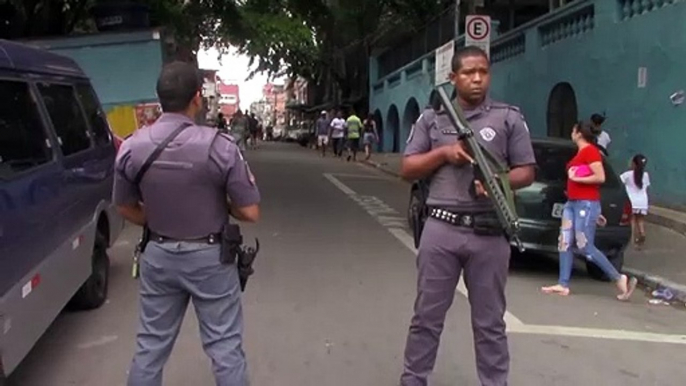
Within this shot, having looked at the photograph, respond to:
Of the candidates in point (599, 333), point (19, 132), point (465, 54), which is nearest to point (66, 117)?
point (19, 132)

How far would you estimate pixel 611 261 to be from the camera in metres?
8.73

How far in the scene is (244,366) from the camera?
12.1ft

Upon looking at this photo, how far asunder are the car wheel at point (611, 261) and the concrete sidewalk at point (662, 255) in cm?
15

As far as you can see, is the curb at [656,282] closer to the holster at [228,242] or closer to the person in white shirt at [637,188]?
the person in white shirt at [637,188]

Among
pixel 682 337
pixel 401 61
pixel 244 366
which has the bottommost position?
pixel 682 337

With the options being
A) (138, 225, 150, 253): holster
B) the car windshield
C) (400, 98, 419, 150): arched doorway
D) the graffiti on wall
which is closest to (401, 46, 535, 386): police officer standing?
(138, 225, 150, 253): holster

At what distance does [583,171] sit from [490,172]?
3946 millimetres

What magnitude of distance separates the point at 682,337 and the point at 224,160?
447 cm

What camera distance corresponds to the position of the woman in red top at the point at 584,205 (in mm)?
7418

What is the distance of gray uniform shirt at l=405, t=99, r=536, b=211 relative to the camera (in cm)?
395

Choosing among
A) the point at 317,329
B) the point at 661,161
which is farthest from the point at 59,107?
the point at 661,161

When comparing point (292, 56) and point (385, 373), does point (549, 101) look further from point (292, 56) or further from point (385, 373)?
point (292, 56)

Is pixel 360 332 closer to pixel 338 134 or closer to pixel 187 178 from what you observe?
pixel 187 178

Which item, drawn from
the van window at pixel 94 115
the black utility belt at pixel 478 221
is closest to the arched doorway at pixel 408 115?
the van window at pixel 94 115
